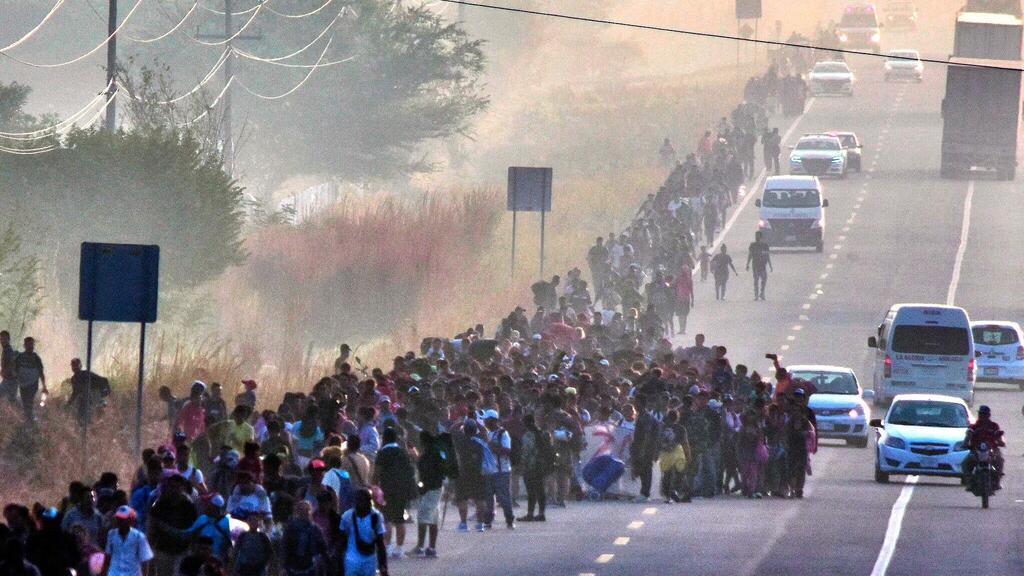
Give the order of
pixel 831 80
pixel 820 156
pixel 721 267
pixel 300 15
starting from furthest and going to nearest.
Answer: pixel 831 80, pixel 300 15, pixel 820 156, pixel 721 267

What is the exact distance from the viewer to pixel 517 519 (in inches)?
939

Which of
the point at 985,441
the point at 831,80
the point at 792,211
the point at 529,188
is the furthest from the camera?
the point at 831,80

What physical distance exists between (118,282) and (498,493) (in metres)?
4.73

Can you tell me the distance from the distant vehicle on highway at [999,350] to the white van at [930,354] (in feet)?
10.2

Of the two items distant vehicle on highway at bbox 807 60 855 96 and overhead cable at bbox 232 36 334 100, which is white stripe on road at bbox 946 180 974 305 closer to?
overhead cable at bbox 232 36 334 100

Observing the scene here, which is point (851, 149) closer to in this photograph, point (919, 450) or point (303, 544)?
point (919, 450)

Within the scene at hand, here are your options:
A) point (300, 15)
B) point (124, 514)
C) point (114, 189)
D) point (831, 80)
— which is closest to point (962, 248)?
point (114, 189)

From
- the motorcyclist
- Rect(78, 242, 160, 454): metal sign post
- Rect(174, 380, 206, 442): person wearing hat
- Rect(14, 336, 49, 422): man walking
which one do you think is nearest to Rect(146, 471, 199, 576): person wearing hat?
Rect(78, 242, 160, 454): metal sign post

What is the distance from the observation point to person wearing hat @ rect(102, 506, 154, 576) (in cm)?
1481

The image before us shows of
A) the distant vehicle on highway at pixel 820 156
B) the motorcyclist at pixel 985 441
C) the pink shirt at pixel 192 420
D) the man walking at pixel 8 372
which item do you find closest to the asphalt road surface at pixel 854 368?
the motorcyclist at pixel 985 441

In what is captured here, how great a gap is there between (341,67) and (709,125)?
18763 millimetres

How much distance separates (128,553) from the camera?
14.8m

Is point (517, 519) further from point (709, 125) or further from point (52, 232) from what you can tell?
point (709, 125)

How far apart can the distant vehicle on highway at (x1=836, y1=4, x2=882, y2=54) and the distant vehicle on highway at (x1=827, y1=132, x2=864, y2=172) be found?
135 ft
